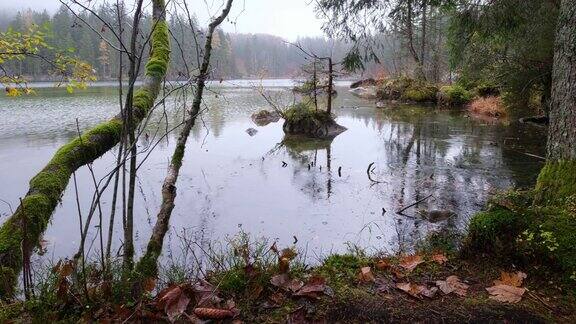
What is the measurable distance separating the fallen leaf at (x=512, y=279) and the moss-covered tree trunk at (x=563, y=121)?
1.26 meters

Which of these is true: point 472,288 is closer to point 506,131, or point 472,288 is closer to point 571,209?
point 571,209

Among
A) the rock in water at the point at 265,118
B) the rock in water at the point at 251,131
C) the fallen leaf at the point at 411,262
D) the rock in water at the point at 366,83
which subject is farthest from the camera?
the rock in water at the point at 366,83

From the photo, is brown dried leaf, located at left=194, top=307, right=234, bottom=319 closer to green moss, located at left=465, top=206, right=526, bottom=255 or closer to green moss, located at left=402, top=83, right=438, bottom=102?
green moss, located at left=465, top=206, right=526, bottom=255

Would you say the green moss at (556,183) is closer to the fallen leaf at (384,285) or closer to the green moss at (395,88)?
the fallen leaf at (384,285)

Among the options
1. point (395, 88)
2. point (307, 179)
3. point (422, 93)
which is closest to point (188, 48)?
point (307, 179)

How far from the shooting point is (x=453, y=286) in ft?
9.14

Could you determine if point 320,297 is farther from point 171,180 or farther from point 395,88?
point 395,88

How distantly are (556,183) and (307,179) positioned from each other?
5.23 metres

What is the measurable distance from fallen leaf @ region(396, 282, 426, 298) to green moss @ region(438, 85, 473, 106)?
898 inches

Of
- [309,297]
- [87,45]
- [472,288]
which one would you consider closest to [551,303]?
[472,288]

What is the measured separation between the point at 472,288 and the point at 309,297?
1.14 meters

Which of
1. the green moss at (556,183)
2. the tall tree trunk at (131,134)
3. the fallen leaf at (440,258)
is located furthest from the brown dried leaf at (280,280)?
the green moss at (556,183)

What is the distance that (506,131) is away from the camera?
14242 millimetres

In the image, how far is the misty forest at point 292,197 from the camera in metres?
2.61
